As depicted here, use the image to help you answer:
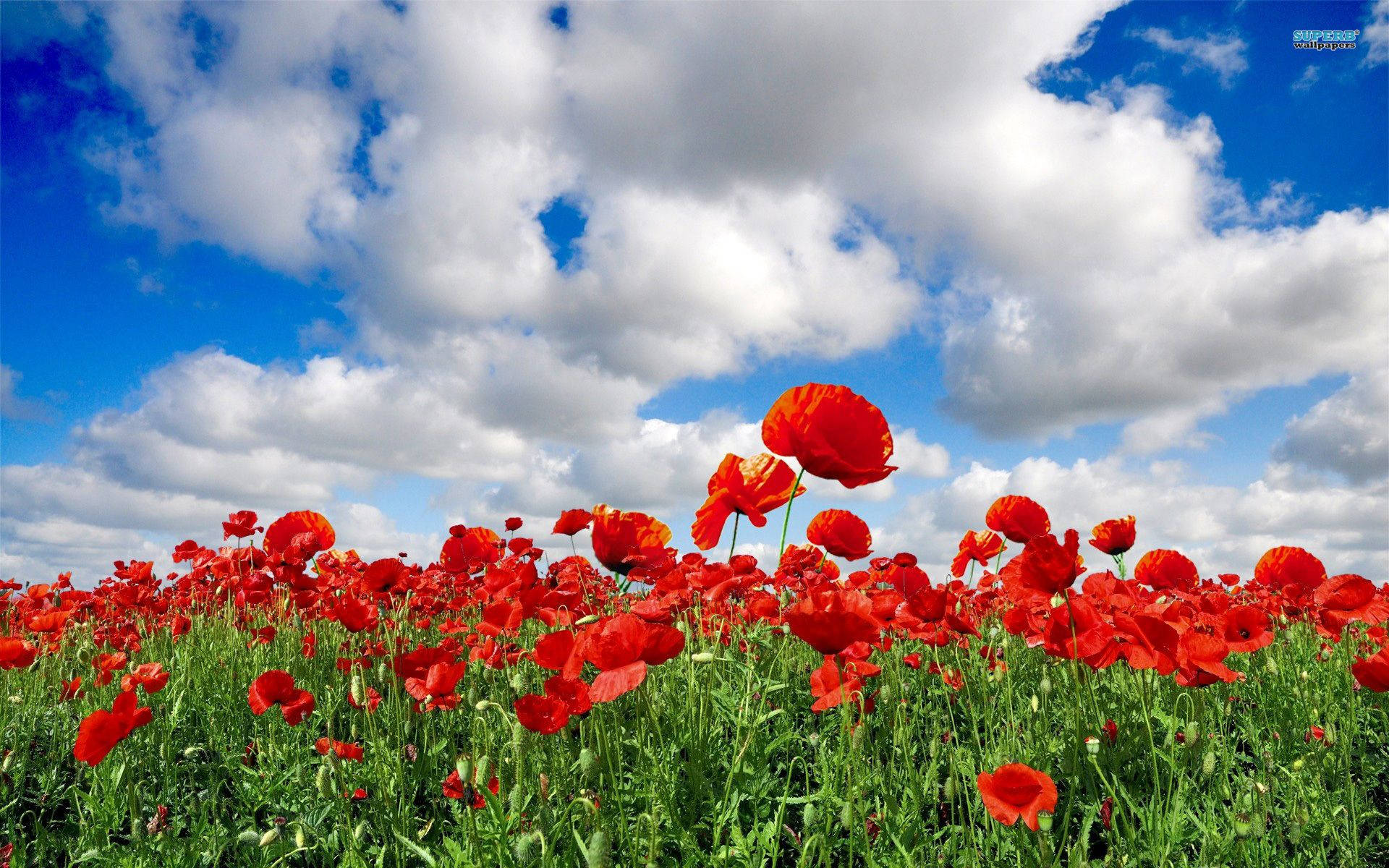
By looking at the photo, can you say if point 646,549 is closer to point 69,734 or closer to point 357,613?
point 357,613

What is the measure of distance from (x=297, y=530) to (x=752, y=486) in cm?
334

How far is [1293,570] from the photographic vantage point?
5.15 metres

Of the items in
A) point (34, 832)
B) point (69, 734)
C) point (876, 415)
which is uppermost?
point (876, 415)

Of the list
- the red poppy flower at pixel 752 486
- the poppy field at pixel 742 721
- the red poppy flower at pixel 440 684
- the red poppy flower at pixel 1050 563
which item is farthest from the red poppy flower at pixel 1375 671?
the red poppy flower at pixel 440 684

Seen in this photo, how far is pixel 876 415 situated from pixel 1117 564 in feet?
11.6

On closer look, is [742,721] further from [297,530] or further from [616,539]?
[297,530]

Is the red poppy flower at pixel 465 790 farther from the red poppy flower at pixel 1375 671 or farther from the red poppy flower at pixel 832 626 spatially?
the red poppy flower at pixel 1375 671

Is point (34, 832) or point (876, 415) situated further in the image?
point (34, 832)

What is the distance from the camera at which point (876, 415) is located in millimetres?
2467

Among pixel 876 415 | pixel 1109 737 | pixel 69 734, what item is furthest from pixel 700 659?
pixel 69 734

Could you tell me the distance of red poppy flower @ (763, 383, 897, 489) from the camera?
7.85ft

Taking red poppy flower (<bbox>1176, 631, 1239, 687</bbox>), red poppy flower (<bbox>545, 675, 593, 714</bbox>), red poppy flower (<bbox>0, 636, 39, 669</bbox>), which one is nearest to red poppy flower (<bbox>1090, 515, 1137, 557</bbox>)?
red poppy flower (<bbox>1176, 631, 1239, 687</bbox>)

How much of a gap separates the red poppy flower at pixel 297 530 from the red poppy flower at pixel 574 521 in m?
1.55

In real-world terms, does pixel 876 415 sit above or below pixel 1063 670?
above
